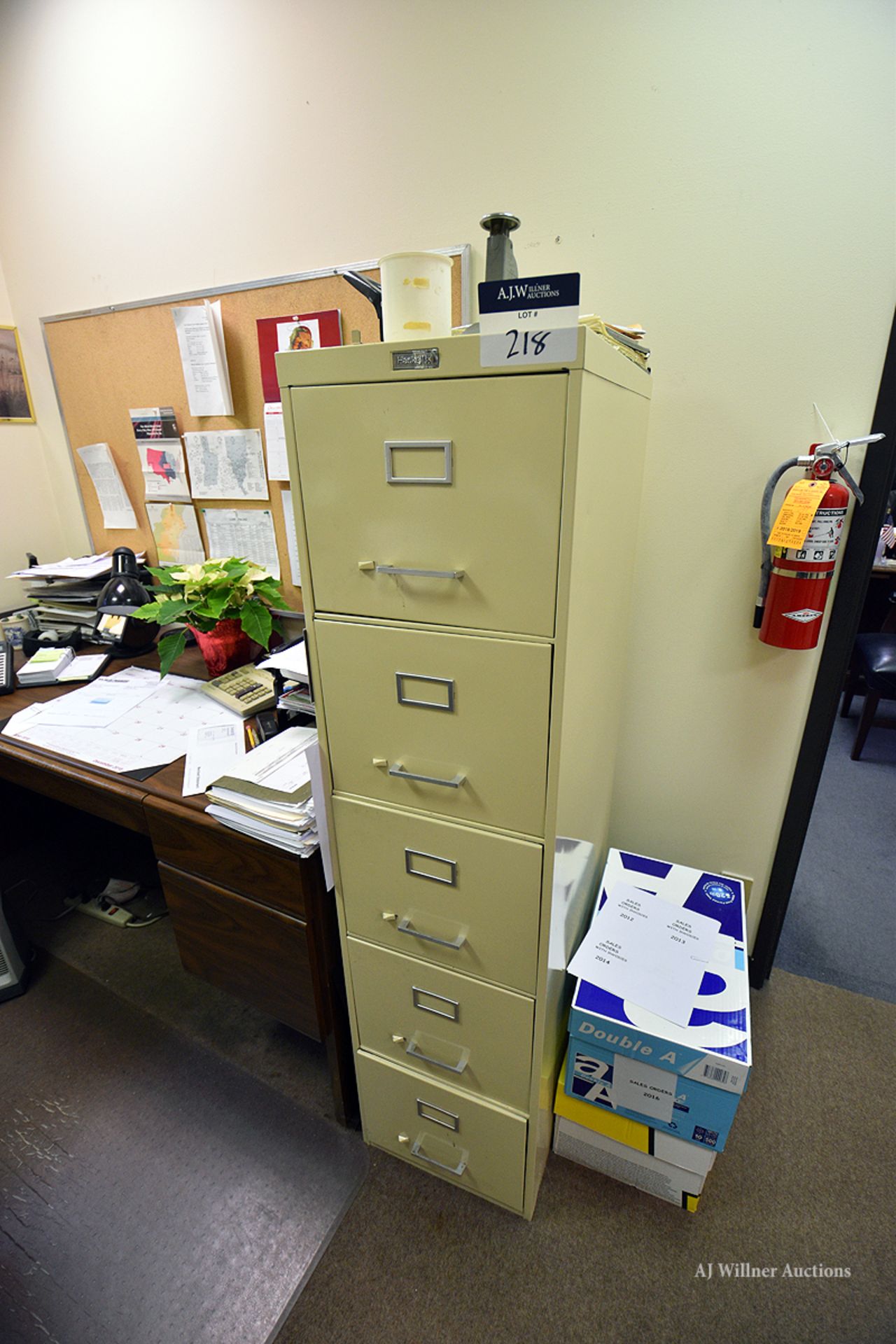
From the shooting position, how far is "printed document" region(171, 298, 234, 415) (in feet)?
4.86

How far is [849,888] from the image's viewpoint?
6.27ft

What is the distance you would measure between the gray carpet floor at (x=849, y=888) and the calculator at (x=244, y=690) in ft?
5.21

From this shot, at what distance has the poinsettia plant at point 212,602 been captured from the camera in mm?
1466

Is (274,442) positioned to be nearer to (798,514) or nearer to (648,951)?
(798,514)

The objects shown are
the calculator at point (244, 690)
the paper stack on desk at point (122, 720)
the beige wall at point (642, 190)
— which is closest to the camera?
the beige wall at point (642, 190)

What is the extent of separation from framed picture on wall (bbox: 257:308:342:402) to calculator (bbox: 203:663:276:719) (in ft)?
2.25

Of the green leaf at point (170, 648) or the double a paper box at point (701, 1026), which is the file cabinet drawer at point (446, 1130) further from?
the green leaf at point (170, 648)

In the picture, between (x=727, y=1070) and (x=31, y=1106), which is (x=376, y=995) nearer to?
(x=727, y=1070)

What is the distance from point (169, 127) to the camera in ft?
4.65

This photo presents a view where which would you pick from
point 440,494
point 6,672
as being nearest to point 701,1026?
point 440,494

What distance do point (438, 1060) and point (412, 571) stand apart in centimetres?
88

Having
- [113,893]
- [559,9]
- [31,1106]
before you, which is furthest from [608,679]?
[113,893]

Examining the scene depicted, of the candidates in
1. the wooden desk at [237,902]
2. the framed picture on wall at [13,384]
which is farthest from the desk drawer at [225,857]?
the framed picture on wall at [13,384]

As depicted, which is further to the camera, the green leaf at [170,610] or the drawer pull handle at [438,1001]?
the green leaf at [170,610]
